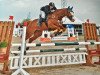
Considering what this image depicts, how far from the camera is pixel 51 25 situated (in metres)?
10.5

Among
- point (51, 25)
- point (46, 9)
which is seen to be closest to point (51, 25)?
point (51, 25)

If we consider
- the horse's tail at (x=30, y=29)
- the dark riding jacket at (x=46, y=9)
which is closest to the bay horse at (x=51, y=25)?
the horse's tail at (x=30, y=29)

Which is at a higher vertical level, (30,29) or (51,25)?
(51,25)

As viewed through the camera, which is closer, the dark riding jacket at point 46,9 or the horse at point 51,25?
the horse at point 51,25

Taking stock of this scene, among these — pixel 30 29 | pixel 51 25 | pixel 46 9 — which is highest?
pixel 46 9

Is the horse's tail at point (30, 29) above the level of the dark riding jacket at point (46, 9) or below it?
below

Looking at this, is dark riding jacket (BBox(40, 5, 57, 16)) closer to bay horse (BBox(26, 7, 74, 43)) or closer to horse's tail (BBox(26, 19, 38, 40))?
bay horse (BBox(26, 7, 74, 43))

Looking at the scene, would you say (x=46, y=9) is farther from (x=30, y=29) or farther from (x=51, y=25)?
(x=30, y=29)

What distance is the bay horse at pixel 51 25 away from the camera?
1015cm

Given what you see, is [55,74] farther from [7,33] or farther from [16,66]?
[7,33]

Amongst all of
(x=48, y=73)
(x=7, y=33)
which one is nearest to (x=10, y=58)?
(x=7, y=33)

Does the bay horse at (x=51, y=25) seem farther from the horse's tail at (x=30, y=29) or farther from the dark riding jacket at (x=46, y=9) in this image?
the dark riding jacket at (x=46, y=9)

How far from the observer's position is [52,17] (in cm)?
1062

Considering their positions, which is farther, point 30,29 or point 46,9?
point 46,9
